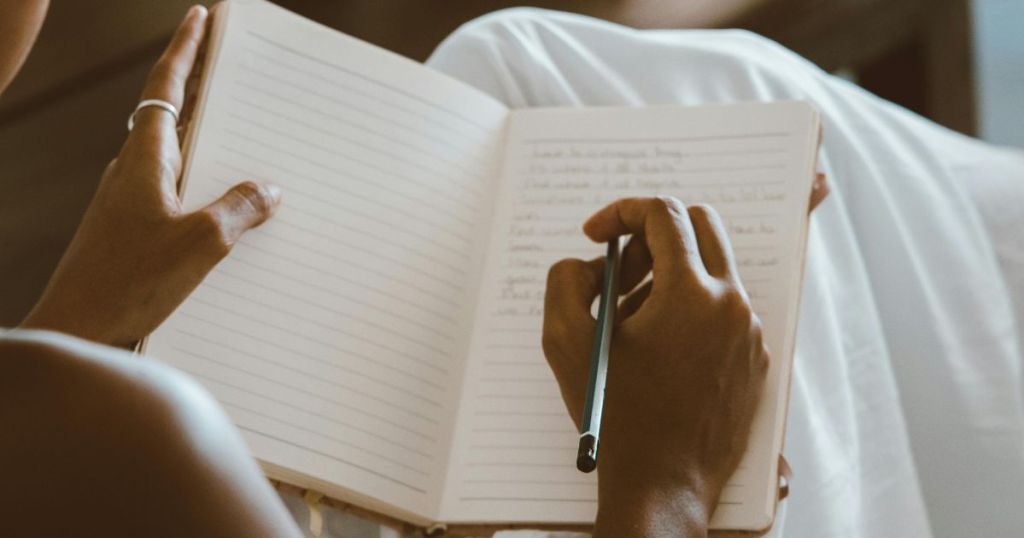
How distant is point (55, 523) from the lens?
37 cm

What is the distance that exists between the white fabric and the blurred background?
42cm

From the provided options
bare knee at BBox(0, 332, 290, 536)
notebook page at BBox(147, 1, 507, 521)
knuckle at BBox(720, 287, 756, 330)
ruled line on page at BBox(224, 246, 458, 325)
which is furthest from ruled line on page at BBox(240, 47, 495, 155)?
bare knee at BBox(0, 332, 290, 536)

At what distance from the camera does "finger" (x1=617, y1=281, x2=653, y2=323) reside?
2.54ft

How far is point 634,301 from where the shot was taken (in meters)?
0.78

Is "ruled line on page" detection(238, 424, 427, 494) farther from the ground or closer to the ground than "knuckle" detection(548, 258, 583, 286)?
closer to the ground

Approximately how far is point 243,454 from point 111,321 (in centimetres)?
38

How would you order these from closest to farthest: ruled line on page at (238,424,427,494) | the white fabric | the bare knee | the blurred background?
the bare knee < ruled line on page at (238,424,427,494) < the white fabric < the blurred background

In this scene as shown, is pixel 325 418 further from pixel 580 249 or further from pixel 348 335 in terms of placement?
pixel 580 249

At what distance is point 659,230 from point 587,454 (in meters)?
0.15

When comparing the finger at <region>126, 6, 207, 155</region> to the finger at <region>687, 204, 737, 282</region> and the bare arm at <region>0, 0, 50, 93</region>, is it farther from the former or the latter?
the finger at <region>687, 204, 737, 282</region>

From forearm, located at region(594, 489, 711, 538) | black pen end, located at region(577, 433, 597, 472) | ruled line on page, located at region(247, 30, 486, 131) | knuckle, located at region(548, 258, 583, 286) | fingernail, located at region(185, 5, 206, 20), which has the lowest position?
forearm, located at region(594, 489, 711, 538)

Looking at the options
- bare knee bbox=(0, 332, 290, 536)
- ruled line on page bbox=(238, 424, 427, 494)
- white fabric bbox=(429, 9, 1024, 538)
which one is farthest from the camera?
white fabric bbox=(429, 9, 1024, 538)

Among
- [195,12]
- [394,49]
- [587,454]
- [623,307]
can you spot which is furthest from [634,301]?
[394,49]

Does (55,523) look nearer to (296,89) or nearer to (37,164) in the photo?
(296,89)
